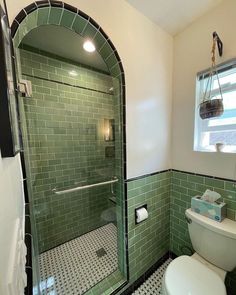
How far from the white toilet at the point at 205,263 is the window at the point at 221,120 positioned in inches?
24.9

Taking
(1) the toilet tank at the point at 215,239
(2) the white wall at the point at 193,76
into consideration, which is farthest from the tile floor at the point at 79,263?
(2) the white wall at the point at 193,76

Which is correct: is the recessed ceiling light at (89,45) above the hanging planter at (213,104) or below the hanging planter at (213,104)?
above

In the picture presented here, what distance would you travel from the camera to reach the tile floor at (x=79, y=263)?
1429 millimetres

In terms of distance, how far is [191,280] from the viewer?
106 centimetres

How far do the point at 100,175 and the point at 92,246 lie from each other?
0.91 m

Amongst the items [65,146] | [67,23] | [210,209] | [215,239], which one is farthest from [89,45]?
[215,239]

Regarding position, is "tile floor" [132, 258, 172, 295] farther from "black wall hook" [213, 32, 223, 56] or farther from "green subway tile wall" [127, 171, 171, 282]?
"black wall hook" [213, 32, 223, 56]

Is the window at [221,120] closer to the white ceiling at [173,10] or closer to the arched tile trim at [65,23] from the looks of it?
the white ceiling at [173,10]

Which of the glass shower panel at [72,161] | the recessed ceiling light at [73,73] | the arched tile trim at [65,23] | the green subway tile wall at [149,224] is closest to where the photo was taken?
the arched tile trim at [65,23]

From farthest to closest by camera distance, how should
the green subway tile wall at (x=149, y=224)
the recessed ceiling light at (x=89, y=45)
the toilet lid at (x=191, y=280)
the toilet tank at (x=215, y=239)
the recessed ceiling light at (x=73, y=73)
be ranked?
the recessed ceiling light at (x=73, y=73), the green subway tile wall at (x=149, y=224), the recessed ceiling light at (x=89, y=45), the toilet tank at (x=215, y=239), the toilet lid at (x=191, y=280)

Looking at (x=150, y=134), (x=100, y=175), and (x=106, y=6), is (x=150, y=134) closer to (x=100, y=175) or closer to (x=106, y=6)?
(x=100, y=175)

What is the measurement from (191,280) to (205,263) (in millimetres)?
271

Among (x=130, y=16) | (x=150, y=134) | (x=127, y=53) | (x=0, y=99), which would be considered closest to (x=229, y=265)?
(x=150, y=134)

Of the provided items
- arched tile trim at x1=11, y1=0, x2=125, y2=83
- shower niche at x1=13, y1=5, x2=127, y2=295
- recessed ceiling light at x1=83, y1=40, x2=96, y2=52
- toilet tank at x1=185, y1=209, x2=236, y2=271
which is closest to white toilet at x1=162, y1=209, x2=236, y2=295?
toilet tank at x1=185, y1=209, x2=236, y2=271
